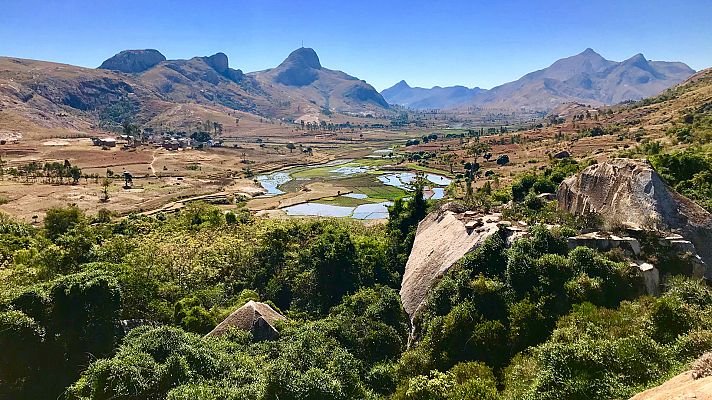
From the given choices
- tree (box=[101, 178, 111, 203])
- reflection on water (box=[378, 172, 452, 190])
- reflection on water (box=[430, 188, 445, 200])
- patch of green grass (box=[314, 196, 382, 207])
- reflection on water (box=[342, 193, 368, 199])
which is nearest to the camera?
reflection on water (box=[430, 188, 445, 200])

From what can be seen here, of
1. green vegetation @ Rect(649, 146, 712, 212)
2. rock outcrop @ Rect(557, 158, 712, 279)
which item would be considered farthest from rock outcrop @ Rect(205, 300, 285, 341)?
green vegetation @ Rect(649, 146, 712, 212)

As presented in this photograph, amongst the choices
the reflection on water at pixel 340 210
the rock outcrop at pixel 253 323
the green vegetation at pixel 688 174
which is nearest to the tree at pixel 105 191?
the reflection on water at pixel 340 210

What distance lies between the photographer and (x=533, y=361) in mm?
14641

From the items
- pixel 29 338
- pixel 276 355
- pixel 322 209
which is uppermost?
pixel 29 338

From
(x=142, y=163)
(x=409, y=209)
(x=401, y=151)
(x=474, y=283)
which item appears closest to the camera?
(x=474, y=283)

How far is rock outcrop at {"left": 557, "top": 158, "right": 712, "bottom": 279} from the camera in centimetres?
2091

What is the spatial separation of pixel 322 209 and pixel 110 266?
56621 millimetres

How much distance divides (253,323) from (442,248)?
1302 centimetres

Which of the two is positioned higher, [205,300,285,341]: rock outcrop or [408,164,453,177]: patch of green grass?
[205,300,285,341]: rock outcrop

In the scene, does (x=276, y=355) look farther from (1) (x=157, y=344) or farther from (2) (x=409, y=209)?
(2) (x=409, y=209)

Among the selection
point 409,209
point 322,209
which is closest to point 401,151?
point 322,209

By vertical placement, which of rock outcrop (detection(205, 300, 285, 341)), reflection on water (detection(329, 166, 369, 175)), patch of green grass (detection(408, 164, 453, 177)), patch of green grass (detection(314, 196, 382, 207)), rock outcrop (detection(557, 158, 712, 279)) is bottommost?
patch of green grass (detection(314, 196, 382, 207))

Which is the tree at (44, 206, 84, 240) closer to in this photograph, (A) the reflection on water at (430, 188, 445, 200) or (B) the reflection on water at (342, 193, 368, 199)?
(B) the reflection on water at (342, 193, 368, 199)

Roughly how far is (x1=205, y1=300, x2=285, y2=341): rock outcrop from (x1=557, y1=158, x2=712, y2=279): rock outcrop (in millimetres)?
20241
